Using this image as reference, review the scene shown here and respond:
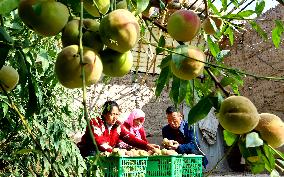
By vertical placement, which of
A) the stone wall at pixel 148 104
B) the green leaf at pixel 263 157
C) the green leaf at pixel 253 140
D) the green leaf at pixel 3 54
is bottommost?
the green leaf at pixel 263 157

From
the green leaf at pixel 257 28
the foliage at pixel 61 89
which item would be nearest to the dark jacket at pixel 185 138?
the foliage at pixel 61 89

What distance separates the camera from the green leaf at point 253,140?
34.4 inches

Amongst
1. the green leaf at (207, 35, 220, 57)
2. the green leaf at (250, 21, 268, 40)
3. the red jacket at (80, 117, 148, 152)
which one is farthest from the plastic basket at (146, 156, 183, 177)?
the green leaf at (207, 35, 220, 57)

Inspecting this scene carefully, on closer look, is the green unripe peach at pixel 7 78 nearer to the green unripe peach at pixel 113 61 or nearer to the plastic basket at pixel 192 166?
the green unripe peach at pixel 113 61

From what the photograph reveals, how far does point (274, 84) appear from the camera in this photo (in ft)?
21.6

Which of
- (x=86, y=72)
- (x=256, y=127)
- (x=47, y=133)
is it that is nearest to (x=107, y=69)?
(x=86, y=72)

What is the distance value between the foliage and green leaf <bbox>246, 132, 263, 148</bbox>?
54 mm

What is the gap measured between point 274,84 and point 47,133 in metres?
4.86

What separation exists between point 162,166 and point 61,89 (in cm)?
103

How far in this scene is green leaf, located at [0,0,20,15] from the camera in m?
0.78

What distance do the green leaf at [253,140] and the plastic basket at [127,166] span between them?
7.06ft

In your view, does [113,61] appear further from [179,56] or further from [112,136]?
[112,136]

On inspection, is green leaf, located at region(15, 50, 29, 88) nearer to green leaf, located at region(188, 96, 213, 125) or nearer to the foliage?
the foliage

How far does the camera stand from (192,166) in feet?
11.5
